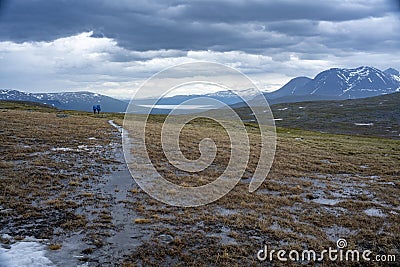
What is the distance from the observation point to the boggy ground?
12867 mm

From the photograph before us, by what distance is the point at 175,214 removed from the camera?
17109 mm

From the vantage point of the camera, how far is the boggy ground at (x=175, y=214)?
12.9 meters

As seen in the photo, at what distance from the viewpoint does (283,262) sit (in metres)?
12.4

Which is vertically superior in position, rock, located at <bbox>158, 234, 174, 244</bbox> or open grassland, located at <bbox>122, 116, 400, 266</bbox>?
rock, located at <bbox>158, 234, 174, 244</bbox>

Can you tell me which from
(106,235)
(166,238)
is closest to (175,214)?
(166,238)

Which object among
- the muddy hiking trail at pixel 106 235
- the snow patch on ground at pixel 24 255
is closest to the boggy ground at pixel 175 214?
the muddy hiking trail at pixel 106 235

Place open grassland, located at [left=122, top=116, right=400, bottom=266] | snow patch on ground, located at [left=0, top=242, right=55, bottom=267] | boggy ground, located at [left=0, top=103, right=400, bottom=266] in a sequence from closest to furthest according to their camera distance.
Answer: snow patch on ground, located at [left=0, top=242, right=55, bottom=267] → boggy ground, located at [left=0, top=103, right=400, bottom=266] → open grassland, located at [left=122, top=116, right=400, bottom=266]

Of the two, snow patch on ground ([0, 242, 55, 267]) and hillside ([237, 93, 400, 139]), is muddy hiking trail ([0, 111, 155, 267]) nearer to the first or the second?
snow patch on ground ([0, 242, 55, 267])

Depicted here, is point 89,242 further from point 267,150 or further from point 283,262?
point 267,150

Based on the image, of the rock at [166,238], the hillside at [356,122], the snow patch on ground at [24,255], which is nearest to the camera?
the snow patch on ground at [24,255]

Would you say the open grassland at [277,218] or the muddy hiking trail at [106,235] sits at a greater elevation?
the muddy hiking trail at [106,235]

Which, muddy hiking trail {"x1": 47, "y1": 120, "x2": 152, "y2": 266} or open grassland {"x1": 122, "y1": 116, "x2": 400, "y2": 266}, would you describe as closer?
muddy hiking trail {"x1": 47, "y1": 120, "x2": 152, "y2": 266}

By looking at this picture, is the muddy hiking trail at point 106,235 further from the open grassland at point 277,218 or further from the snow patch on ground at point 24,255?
the open grassland at point 277,218

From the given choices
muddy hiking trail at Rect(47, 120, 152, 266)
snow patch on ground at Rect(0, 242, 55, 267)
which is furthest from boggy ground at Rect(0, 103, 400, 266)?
snow patch on ground at Rect(0, 242, 55, 267)
